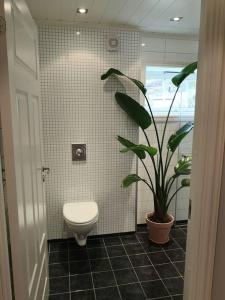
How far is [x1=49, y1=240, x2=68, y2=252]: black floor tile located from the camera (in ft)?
8.49

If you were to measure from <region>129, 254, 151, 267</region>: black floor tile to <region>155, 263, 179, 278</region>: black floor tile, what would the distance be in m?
0.12

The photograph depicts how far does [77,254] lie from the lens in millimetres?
2500

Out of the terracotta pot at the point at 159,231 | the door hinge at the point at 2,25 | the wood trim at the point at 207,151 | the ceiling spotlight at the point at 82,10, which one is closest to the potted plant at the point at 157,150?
the terracotta pot at the point at 159,231

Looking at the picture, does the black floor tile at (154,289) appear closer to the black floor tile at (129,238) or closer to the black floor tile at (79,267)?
the black floor tile at (79,267)

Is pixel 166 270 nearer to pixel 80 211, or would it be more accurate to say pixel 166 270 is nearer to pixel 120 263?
pixel 120 263

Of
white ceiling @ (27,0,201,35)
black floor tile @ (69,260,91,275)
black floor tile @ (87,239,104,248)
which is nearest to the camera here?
white ceiling @ (27,0,201,35)

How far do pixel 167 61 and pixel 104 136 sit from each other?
113cm

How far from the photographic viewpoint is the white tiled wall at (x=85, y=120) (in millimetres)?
2412

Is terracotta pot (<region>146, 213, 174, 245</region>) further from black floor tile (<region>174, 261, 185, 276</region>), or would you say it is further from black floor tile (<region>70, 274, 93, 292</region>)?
black floor tile (<region>70, 274, 93, 292</region>)

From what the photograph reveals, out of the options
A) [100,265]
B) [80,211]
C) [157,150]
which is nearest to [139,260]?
[100,265]

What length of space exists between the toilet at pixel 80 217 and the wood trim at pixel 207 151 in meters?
1.25

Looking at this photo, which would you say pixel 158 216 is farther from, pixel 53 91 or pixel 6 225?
pixel 6 225

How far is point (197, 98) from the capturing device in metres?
1.06

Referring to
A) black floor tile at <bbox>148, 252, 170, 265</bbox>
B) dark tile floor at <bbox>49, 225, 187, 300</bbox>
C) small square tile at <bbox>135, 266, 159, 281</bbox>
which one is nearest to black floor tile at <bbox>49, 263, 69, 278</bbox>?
dark tile floor at <bbox>49, 225, 187, 300</bbox>
